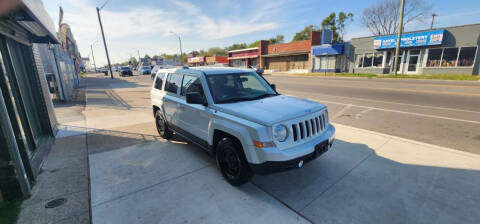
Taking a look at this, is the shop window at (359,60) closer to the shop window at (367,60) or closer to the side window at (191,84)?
the shop window at (367,60)

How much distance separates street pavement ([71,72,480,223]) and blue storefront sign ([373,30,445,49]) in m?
25.2

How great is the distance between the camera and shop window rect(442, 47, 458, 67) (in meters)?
21.9

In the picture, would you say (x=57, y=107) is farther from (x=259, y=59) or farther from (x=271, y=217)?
A: (x=259, y=59)

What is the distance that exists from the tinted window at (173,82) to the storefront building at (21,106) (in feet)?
7.75

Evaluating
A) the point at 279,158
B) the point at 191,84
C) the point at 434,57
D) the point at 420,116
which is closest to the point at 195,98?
the point at 191,84

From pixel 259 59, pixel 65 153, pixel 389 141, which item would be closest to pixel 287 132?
pixel 389 141

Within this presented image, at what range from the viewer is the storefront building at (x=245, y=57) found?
159ft

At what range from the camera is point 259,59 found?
47406mm

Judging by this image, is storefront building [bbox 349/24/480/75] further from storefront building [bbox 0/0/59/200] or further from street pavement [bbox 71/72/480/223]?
storefront building [bbox 0/0/59/200]

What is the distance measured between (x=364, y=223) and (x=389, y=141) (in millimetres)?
3161

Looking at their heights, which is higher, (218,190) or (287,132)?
(287,132)

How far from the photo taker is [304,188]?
11.0ft

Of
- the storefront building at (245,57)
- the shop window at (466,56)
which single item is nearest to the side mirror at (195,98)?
the shop window at (466,56)

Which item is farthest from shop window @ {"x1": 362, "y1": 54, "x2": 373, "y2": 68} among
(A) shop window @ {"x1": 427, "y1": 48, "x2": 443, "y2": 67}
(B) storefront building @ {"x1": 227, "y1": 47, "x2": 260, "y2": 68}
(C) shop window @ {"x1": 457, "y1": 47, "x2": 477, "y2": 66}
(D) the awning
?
(B) storefront building @ {"x1": 227, "y1": 47, "x2": 260, "y2": 68}
